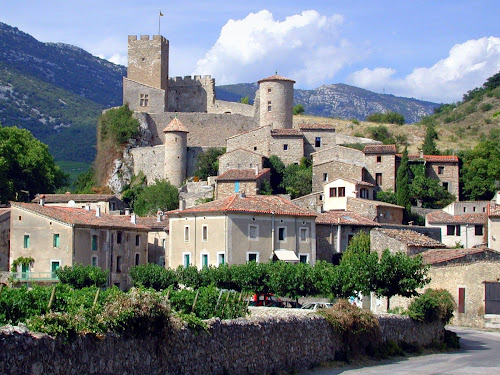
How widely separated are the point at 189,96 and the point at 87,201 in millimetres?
24279

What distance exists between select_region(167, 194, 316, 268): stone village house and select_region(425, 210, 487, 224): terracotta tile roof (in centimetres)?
1416

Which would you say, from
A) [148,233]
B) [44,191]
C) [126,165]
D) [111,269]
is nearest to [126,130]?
[126,165]

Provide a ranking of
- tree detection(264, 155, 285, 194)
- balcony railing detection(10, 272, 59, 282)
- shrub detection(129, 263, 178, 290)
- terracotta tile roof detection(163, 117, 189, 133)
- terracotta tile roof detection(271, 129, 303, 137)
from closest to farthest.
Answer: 1. shrub detection(129, 263, 178, 290)
2. balcony railing detection(10, 272, 59, 282)
3. tree detection(264, 155, 285, 194)
4. terracotta tile roof detection(271, 129, 303, 137)
5. terracotta tile roof detection(163, 117, 189, 133)

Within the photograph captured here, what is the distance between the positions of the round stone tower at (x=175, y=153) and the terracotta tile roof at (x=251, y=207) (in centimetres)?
2585

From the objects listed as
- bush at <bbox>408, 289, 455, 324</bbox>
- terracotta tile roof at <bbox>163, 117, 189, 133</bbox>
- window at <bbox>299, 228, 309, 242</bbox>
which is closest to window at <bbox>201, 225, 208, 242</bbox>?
window at <bbox>299, 228, 309, 242</bbox>

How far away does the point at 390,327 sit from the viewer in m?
30.6

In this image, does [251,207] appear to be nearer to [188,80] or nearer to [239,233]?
[239,233]

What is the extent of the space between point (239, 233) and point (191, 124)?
38.5 metres

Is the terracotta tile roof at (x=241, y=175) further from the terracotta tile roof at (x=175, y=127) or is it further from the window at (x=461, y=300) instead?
the window at (x=461, y=300)

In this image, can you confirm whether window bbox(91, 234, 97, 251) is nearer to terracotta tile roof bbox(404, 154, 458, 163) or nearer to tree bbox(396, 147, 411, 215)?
tree bbox(396, 147, 411, 215)

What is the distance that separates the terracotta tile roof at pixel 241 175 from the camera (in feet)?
233

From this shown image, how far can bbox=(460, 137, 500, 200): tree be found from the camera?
75438 millimetres

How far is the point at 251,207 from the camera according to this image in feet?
168

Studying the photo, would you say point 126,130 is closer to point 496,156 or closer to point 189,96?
point 189,96
